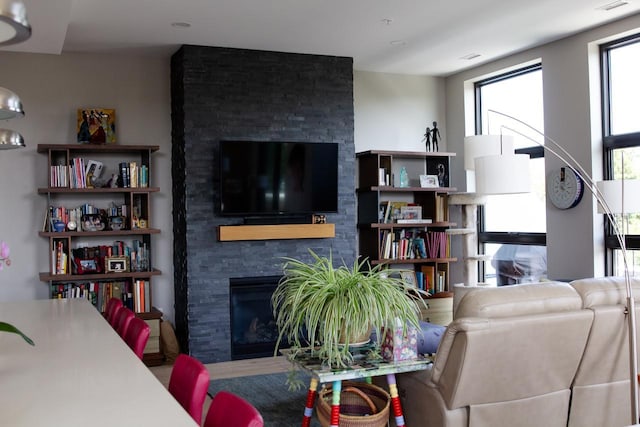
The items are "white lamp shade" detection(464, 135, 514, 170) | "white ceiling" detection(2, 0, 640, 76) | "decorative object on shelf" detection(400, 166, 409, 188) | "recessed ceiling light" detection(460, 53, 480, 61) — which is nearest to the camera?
"white lamp shade" detection(464, 135, 514, 170)

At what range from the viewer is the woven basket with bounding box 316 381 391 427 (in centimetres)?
304

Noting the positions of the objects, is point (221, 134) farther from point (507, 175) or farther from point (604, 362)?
point (604, 362)

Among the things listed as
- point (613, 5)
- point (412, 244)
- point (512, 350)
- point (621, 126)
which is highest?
point (613, 5)

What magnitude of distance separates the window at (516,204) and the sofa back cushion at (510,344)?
3.21m

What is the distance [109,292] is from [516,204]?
420cm

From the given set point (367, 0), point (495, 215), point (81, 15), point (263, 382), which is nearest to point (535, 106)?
point (495, 215)

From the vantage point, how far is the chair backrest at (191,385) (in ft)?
6.82

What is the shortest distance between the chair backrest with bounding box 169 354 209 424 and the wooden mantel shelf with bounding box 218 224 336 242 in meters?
3.69

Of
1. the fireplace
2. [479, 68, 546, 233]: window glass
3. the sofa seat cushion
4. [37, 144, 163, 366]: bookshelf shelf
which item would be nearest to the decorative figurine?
[479, 68, 546, 233]: window glass

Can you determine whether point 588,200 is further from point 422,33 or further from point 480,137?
point 422,33

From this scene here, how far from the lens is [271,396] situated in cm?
473

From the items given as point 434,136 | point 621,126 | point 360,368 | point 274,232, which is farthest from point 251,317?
point 621,126

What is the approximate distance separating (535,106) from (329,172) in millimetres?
2214

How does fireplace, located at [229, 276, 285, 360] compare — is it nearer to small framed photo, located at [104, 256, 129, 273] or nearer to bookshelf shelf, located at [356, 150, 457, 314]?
small framed photo, located at [104, 256, 129, 273]
